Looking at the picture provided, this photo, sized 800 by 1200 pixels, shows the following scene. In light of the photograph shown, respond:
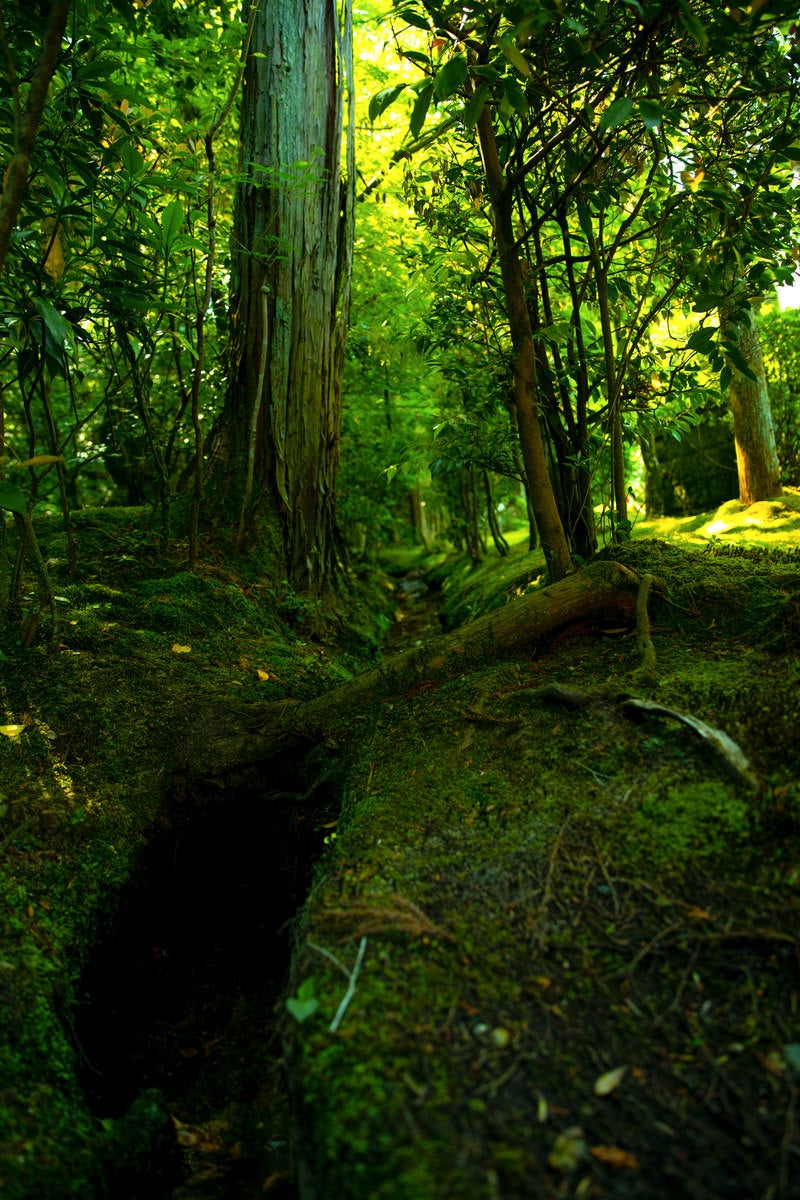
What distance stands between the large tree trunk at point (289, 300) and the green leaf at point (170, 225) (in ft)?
5.58

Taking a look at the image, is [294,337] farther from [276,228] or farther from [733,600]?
[733,600]

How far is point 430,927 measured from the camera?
1596mm

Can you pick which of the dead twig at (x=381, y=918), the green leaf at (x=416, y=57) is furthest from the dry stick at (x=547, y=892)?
the green leaf at (x=416, y=57)

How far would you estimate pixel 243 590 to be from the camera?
4398mm

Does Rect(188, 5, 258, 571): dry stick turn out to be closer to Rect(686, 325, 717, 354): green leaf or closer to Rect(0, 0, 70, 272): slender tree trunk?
Rect(0, 0, 70, 272): slender tree trunk

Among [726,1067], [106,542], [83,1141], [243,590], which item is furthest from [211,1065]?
[106,542]

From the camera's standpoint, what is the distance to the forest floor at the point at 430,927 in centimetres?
123

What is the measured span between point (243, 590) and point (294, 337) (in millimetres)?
1873

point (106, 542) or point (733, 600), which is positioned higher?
point (106, 542)

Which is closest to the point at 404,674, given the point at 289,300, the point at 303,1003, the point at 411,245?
the point at 303,1003

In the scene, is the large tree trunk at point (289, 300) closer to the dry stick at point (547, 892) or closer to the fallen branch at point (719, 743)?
the fallen branch at point (719, 743)

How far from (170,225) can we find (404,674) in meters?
2.12

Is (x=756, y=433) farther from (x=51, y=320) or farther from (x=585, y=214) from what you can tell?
(x=51, y=320)

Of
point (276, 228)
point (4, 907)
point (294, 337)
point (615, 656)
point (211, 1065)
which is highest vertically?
point (276, 228)
